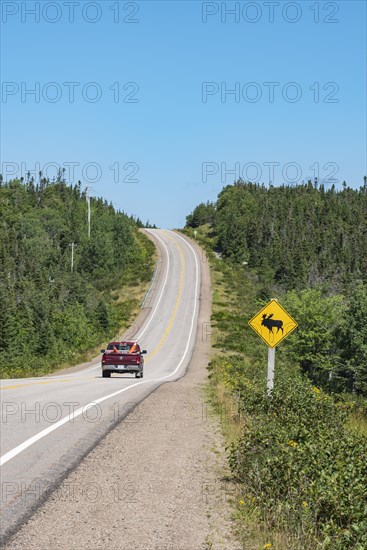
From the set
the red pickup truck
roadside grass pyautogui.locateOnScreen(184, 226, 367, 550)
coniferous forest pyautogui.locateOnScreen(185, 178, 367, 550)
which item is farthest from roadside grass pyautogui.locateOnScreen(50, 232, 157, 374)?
roadside grass pyautogui.locateOnScreen(184, 226, 367, 550)

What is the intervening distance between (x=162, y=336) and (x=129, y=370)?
1252 inches

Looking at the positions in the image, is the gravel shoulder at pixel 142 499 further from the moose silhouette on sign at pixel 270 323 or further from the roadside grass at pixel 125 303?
the roadside grass at pixel 125 303

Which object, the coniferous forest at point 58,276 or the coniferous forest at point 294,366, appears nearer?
the coniferous forest at point 294,366

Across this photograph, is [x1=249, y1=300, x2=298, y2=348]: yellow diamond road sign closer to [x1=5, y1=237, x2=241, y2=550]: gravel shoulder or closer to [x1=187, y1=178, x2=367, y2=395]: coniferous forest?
[x1=5, y1=237, x2=241, y2=550]: gravel shoulder

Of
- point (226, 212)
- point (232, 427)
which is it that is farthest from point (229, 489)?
point (226, 212)

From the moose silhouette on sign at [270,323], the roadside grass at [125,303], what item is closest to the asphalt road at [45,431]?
the moose silhouette on sign at [270,323]

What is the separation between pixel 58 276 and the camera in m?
101

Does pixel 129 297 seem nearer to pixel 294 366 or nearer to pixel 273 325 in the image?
pixel 294 366

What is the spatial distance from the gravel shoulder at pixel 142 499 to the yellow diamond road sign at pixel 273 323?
2962mm

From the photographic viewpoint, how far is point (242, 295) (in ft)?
266

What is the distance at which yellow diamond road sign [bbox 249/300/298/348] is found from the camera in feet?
45.5

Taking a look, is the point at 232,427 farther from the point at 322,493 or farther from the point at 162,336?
the point at 162,336

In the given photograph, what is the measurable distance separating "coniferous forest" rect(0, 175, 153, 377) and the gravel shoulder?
2105cm

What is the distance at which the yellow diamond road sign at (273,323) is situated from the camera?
13.9 m
